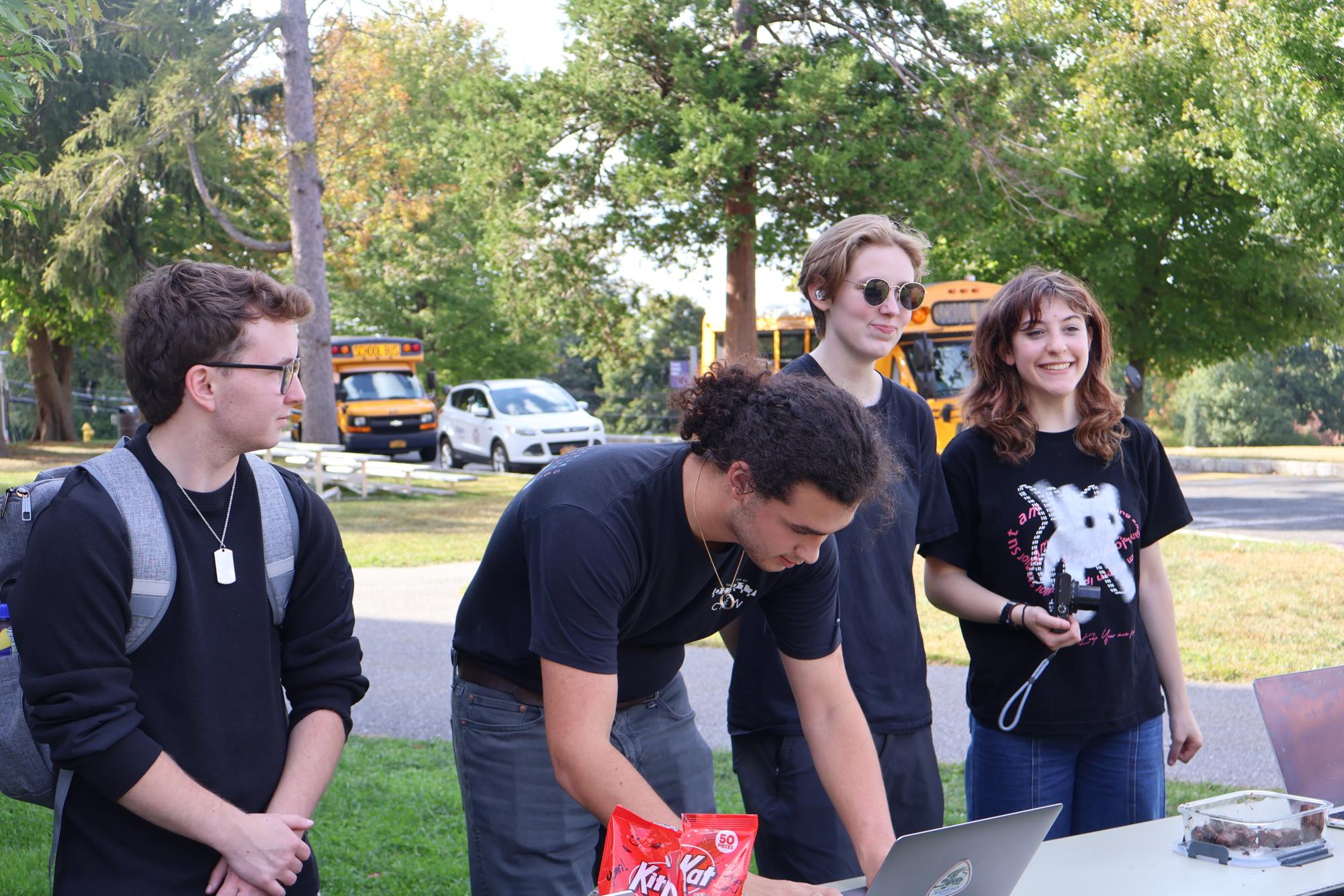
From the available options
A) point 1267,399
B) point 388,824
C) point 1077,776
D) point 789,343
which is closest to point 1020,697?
point 1077,776

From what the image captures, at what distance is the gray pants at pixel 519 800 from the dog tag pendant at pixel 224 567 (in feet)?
1.84

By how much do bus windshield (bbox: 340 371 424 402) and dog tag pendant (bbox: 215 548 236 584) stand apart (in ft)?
84.1

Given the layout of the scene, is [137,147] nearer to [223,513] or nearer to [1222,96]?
[1222,96]

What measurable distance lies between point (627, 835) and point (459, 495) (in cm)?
1711

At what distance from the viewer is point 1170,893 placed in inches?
91.8

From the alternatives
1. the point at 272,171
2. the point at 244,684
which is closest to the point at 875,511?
the point at 244,684

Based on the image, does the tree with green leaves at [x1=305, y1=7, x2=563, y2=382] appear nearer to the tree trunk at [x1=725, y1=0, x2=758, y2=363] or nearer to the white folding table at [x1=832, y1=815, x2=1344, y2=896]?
the tree trunk at [x1=725, y1=0, x2=758, y2=363]

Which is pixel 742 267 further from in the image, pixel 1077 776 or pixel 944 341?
pixel 1077 776

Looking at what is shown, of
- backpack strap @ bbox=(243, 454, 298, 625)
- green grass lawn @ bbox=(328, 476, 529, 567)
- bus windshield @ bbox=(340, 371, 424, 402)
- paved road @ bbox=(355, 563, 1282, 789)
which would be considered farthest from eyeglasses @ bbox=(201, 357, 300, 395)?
bus windshield @ bbox=(340, 371, 424, 402)

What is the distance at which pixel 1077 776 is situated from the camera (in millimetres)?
3227

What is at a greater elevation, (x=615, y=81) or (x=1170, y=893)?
(x=615, y=81)

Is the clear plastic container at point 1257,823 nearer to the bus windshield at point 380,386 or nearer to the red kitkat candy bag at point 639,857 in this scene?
the red kitkat candy bag at point 639,857

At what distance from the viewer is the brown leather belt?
257cm

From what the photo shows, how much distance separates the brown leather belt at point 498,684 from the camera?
2.57 meters
